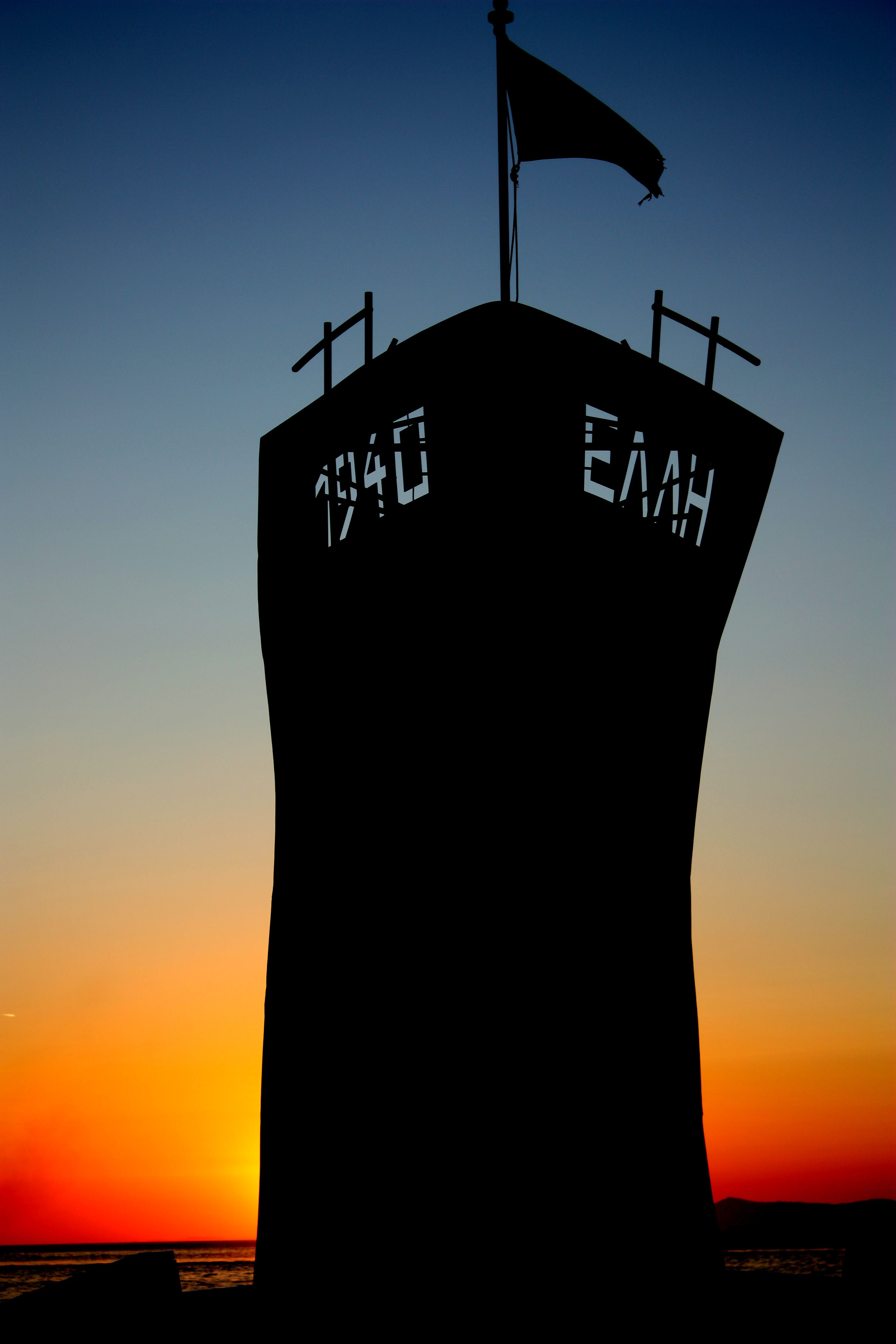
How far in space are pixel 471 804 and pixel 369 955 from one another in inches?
67.4

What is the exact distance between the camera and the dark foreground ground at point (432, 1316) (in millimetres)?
9141

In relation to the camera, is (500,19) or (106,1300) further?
(106,1300)

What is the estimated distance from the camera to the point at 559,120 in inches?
427

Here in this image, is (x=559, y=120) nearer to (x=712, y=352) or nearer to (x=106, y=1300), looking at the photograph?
(x=712, y=352)

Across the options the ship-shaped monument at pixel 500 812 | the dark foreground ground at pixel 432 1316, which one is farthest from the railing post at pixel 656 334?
the dark foreground ground at pixel 432 1316

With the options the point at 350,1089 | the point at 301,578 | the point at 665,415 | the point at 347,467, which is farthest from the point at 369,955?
the point at 665,415

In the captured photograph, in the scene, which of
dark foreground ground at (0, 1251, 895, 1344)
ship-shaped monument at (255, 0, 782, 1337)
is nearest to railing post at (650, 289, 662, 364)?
ship-shaped monument at (255, 0, 782, 1337)

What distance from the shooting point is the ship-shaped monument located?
30.6ft

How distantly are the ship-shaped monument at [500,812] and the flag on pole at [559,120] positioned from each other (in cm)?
3

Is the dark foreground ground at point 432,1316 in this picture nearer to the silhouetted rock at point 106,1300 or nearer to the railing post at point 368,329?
the silhouetted rock at point 106,1300

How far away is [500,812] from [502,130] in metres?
6.99

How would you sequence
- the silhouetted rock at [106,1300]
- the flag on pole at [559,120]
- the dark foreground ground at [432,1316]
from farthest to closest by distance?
the silhouetted rock at [106,1300] → the flag on pole at [559,120] → the dark foreground ground at [432,1316]

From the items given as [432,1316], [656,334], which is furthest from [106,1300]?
[656,334]

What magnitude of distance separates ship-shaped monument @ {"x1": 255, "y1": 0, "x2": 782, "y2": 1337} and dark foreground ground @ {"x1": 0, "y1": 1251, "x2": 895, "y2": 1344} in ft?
0.45
